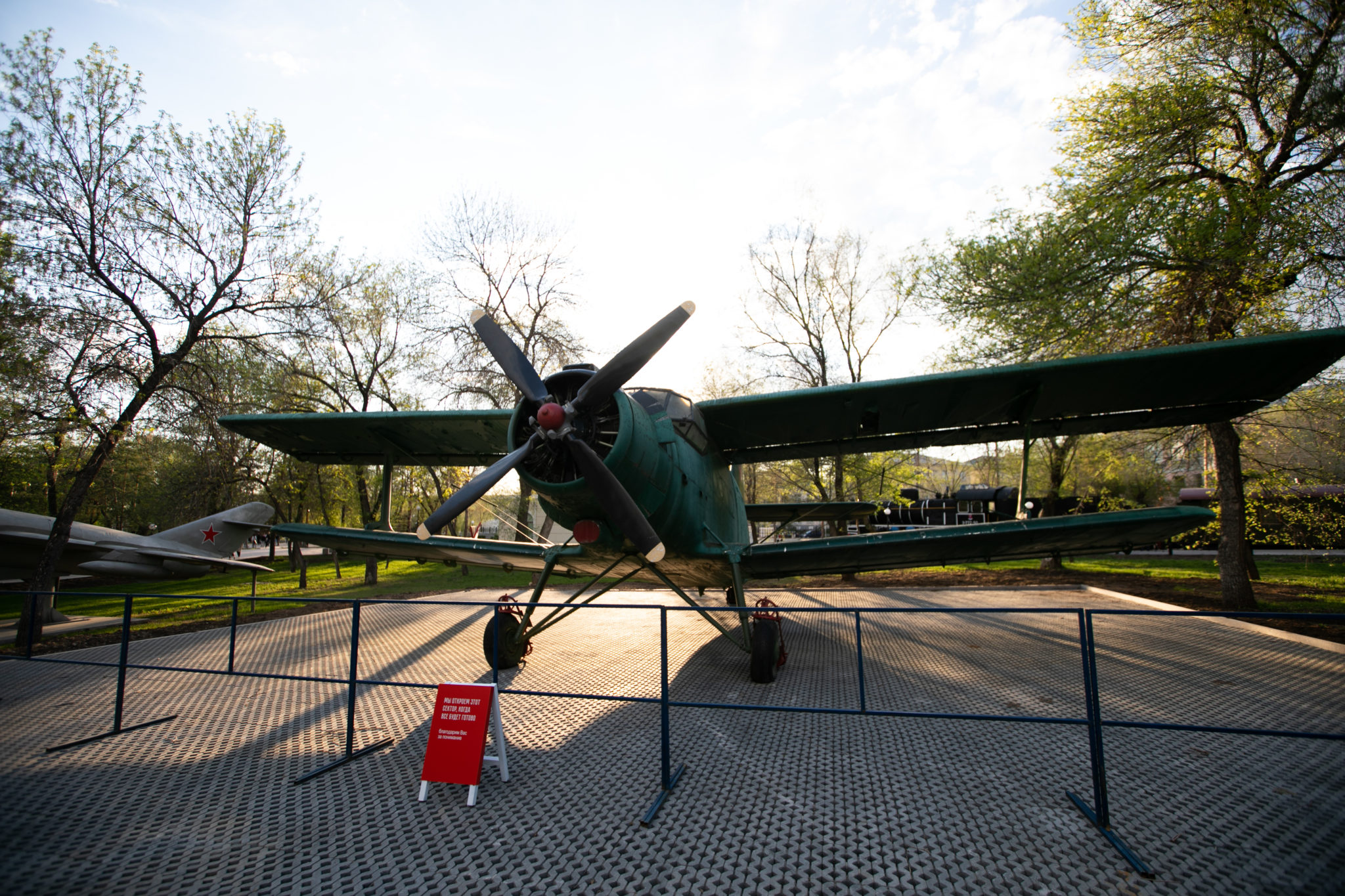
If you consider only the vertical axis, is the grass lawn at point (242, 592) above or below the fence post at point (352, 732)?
below

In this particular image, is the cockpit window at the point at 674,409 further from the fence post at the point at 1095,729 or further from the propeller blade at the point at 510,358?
the fence post at the point at 1095,729

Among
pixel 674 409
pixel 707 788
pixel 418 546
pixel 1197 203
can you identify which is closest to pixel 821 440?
pixel 674 409

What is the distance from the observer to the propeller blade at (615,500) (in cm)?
437

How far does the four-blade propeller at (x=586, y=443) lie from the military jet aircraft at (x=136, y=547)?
39.5 ft

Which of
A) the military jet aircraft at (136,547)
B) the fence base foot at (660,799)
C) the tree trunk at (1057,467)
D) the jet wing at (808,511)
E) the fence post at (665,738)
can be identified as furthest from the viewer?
the tree trunk at (1057,467)

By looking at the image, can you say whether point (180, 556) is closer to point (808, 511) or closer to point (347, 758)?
point (347, 758)

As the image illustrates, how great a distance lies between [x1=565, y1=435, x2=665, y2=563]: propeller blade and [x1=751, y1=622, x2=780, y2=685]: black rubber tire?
2122 millimetres

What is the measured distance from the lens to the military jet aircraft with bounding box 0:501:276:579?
42.0 ft

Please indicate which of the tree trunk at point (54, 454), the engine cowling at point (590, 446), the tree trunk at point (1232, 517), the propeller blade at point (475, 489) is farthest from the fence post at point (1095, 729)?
the tree trunk at point (54, 454)

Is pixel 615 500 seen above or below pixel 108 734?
above

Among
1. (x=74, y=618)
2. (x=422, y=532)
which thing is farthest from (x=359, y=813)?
(x=74, y=618)

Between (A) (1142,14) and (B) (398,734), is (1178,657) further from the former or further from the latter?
(A) (1142,14)

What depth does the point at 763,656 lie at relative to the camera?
229 inches

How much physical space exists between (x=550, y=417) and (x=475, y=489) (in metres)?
0.98
